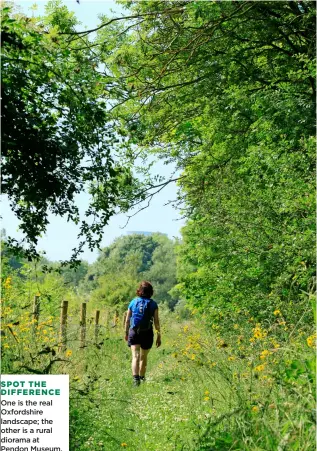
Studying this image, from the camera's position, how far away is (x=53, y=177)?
288 inches

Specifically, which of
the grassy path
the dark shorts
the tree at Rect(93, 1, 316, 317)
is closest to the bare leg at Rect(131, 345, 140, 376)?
the dark shorts

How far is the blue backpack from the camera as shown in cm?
1138

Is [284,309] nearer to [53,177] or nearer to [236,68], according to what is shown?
[53,177]

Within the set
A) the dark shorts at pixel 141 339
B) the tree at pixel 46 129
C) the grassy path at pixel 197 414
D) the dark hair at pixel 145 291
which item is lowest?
the grassy path at pixel 197 414

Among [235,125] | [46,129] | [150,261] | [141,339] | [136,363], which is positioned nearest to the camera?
[46,129]

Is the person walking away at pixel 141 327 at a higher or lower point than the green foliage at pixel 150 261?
lower

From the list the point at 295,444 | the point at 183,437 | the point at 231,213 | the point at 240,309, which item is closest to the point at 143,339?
the point at 240,309

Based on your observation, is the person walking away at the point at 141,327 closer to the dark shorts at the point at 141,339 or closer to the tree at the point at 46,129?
the dark shorts at the point at 141,339

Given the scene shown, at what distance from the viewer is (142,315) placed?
448 inches

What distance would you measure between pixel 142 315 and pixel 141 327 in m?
0.21

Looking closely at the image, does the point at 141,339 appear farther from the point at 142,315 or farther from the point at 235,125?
the point at 235,125

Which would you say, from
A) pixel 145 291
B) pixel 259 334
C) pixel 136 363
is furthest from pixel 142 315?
pixel 259 334

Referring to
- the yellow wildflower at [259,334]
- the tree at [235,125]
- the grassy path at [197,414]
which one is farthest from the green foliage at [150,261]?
the yellow wildflower at [259,334]

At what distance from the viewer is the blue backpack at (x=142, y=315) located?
448 inches
